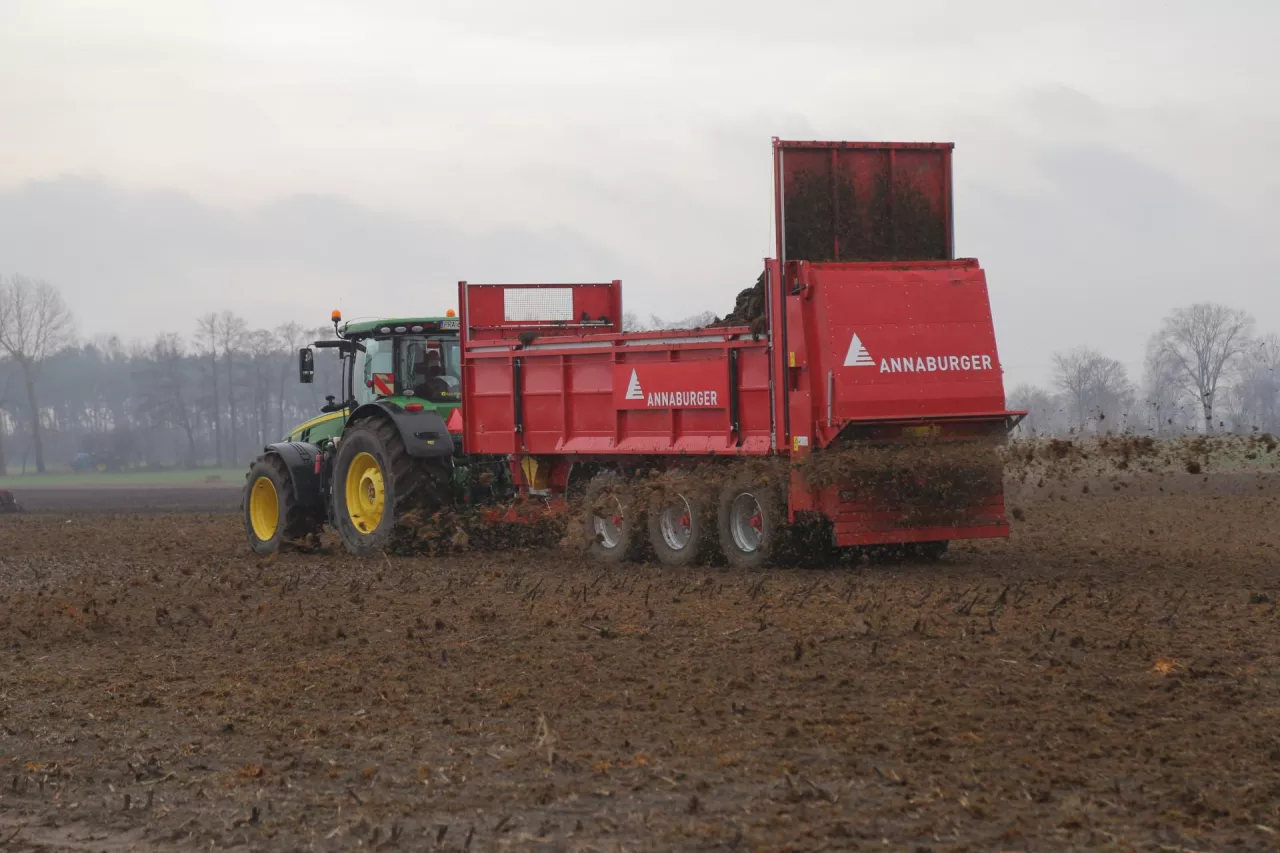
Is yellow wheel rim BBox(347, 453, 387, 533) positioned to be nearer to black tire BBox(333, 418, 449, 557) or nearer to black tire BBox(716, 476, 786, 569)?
black tire BBox(333, 418, 449, 557)

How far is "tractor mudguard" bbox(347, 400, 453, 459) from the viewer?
16.3 m

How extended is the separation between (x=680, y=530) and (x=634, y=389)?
1389 mm

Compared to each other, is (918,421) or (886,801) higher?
(918,421)

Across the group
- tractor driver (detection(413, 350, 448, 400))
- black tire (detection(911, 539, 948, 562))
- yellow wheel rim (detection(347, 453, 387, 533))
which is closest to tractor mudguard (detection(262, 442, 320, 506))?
yellow wheel rim (detection(347, 453, 387, 533))

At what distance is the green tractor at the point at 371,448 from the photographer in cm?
1642

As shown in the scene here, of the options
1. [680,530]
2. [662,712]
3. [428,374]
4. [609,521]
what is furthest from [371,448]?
[662,712]

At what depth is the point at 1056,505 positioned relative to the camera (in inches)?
867

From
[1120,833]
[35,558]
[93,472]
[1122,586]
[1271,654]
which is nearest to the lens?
[1120,833]

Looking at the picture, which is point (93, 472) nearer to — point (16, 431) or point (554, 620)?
point (16, 431)

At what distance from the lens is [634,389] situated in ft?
48.6

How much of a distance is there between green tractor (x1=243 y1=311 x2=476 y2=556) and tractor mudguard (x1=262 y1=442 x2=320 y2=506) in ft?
0.04

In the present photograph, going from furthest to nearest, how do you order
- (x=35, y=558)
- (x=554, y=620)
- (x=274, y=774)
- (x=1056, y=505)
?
(x=1056, y=505)
(x=35, y=558)
(x=554, y=620)
(x=274, y=774)

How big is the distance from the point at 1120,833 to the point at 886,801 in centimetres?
87

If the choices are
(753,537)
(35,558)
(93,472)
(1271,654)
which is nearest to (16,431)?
(93,472)
